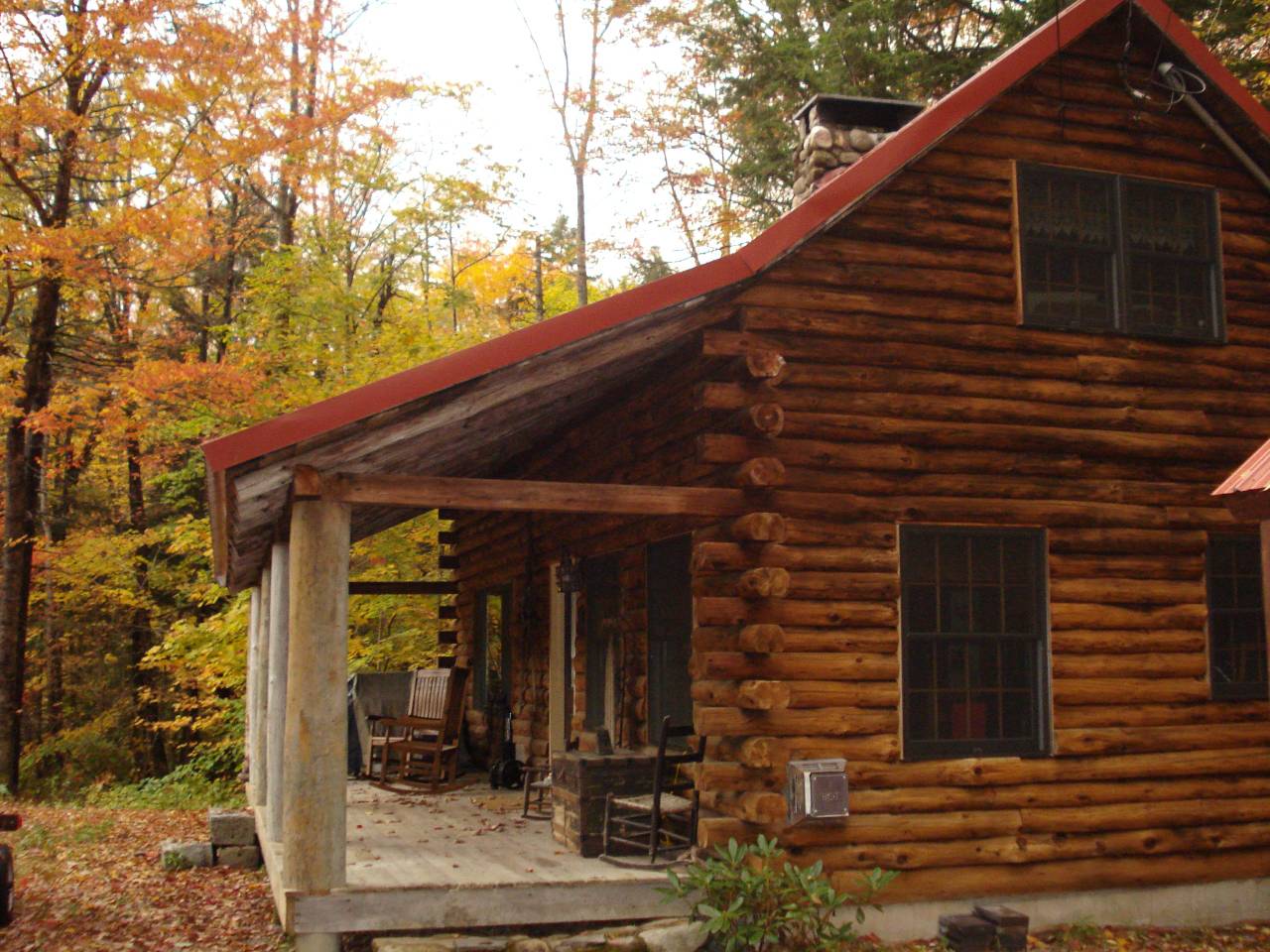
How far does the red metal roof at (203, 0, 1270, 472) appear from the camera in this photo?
6352mm

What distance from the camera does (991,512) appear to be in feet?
26.9

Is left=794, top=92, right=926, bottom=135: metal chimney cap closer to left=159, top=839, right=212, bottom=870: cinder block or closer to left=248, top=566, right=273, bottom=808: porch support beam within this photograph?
left=248, top=566, right=273, bottom=808: porch support beam

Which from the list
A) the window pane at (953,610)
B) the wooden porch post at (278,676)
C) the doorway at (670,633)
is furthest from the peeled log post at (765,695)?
the wooden porch post at (278,676)

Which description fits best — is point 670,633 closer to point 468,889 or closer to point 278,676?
point 278,676

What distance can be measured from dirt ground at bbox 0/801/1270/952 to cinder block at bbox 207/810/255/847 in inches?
12.5

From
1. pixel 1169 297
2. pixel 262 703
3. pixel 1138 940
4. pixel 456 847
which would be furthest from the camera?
pixel 262 703

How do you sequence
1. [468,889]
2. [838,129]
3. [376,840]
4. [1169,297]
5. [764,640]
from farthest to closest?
[838,129], [1169,297], [376,840], [764,640], [468,889]

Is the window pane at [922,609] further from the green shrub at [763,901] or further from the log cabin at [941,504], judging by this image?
the green shrub at [763,901]

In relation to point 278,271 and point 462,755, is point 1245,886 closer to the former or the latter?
point 462,755

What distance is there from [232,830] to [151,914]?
210 cm

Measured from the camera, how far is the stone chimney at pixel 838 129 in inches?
388

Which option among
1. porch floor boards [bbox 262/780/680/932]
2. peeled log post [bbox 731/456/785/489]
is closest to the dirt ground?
porch floor boards [bbox 262/780/680/932]

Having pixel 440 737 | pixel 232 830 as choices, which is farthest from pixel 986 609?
pixel 232 830

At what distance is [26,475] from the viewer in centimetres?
1722
